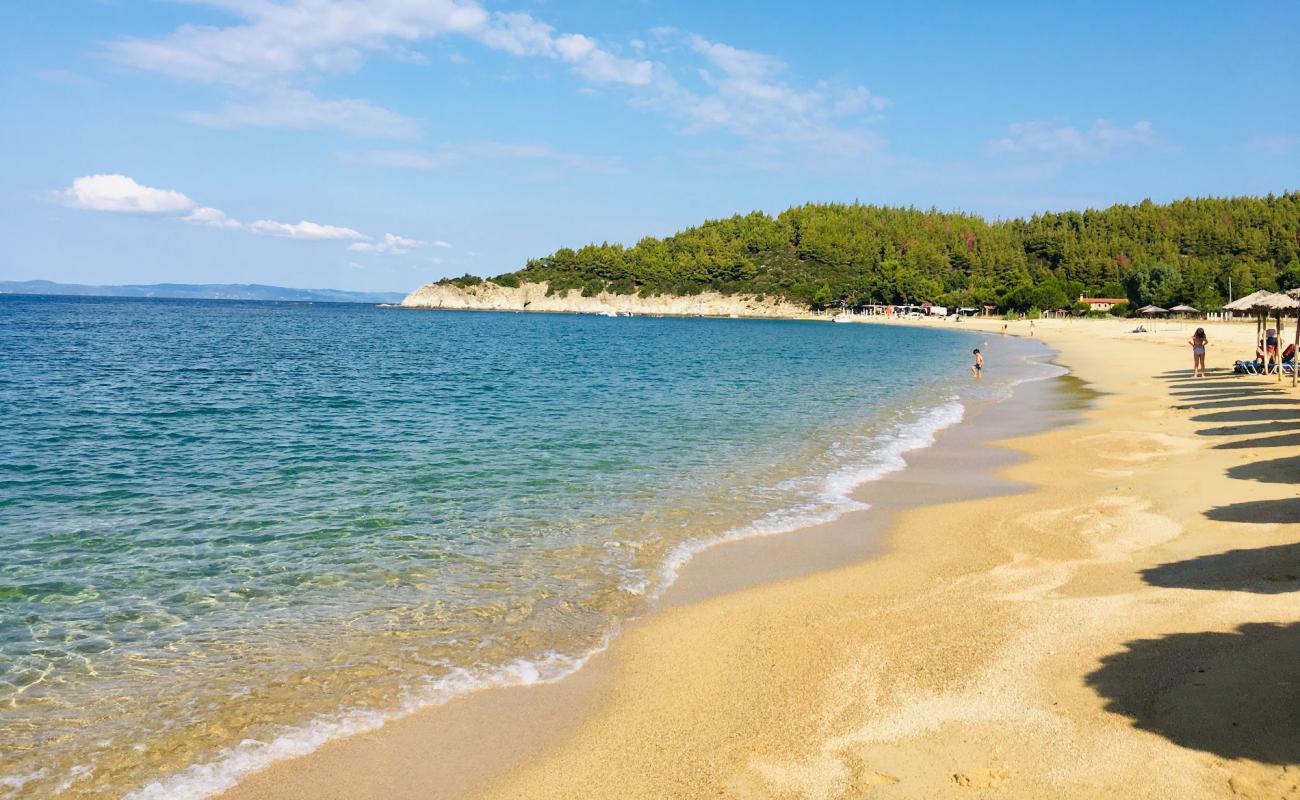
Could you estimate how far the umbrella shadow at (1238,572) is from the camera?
340 inches

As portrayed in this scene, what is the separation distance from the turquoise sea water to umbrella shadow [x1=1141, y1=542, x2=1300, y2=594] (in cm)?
518

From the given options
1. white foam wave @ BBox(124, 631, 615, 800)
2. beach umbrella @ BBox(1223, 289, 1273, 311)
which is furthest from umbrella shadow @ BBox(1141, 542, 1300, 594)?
beach umbrella @ BBox(1223, 289, 1273, 311)

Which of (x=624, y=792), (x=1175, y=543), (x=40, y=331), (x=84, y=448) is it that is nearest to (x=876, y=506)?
(x=1175, y=543)

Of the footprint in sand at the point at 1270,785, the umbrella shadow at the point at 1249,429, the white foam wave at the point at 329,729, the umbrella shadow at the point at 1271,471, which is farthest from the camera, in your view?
the umbrella shadow at the point at 1249,429

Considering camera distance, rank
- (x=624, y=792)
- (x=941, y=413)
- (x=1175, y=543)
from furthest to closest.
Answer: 1. (x=941, y=413)
2. (x=1175, y=543)
3. (x=624, y=792)

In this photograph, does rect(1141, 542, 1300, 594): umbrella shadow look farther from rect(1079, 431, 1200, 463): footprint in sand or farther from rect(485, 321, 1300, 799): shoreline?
rect(1079, 431, 1200, 463): footprint in sand

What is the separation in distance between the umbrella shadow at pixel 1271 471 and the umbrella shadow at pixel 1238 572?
462cm

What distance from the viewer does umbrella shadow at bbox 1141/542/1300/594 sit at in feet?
28.3

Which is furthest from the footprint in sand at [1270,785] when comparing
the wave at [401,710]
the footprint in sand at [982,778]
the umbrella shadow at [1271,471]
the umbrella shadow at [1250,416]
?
the umbrella shadow at [1250,416]

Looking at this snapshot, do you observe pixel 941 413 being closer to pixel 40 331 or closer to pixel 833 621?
pixel 833 621

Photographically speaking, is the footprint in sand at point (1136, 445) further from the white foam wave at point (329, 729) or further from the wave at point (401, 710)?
the white foam wave at point (329, 729)

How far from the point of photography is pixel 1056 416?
26.0m

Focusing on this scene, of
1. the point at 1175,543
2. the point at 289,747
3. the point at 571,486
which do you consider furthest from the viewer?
the point at 571,486

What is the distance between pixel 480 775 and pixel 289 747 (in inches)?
64.7
